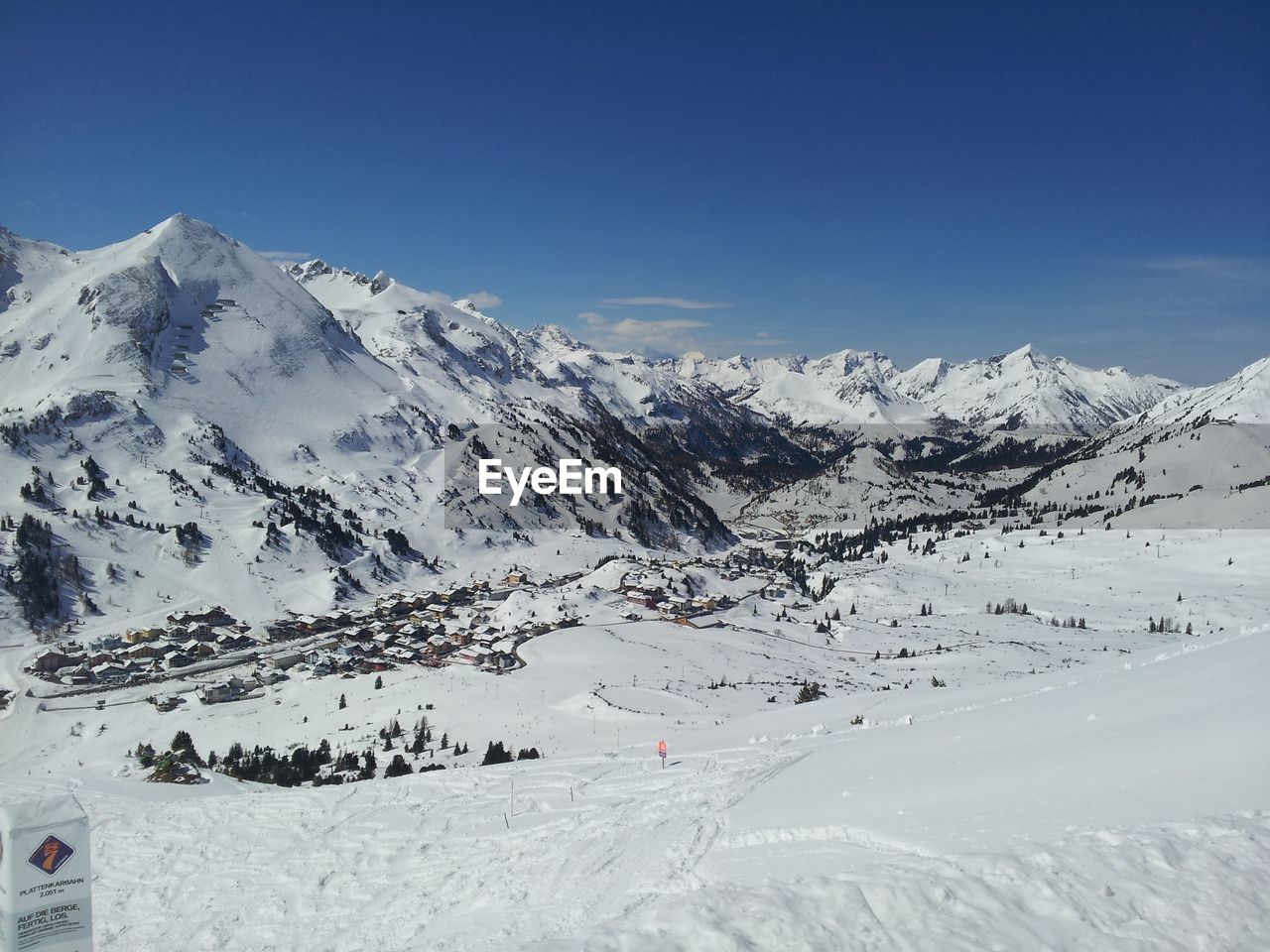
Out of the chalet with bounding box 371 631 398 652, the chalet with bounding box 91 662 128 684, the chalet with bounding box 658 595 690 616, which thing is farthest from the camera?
the chalet with bounding box 658 595 690 616

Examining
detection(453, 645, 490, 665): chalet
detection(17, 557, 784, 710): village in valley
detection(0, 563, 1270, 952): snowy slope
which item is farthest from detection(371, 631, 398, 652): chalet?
detection(0, 563, 1270, 952): snowy slope

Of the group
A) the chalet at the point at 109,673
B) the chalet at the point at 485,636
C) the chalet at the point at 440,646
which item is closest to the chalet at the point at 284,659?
the chalet at the point at 109,673

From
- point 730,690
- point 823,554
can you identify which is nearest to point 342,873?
point 730,690

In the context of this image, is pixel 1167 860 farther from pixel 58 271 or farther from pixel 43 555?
pixel 58 271

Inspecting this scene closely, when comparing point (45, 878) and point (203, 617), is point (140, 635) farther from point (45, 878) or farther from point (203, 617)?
point (45, 878)

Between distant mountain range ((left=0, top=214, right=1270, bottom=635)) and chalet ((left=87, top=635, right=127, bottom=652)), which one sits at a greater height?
distant mountain range ((left=0, top=214, right=1270, bottom=635))

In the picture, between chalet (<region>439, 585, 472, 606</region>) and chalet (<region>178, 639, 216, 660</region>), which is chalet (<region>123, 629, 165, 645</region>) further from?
chalet (<region>439, 585, 472, 606</region>)

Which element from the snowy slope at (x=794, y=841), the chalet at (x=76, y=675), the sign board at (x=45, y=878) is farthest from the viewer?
the chalet at (x=76, y=675)

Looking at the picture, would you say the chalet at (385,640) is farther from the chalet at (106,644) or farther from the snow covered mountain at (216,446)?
the chalet at (106,644)
